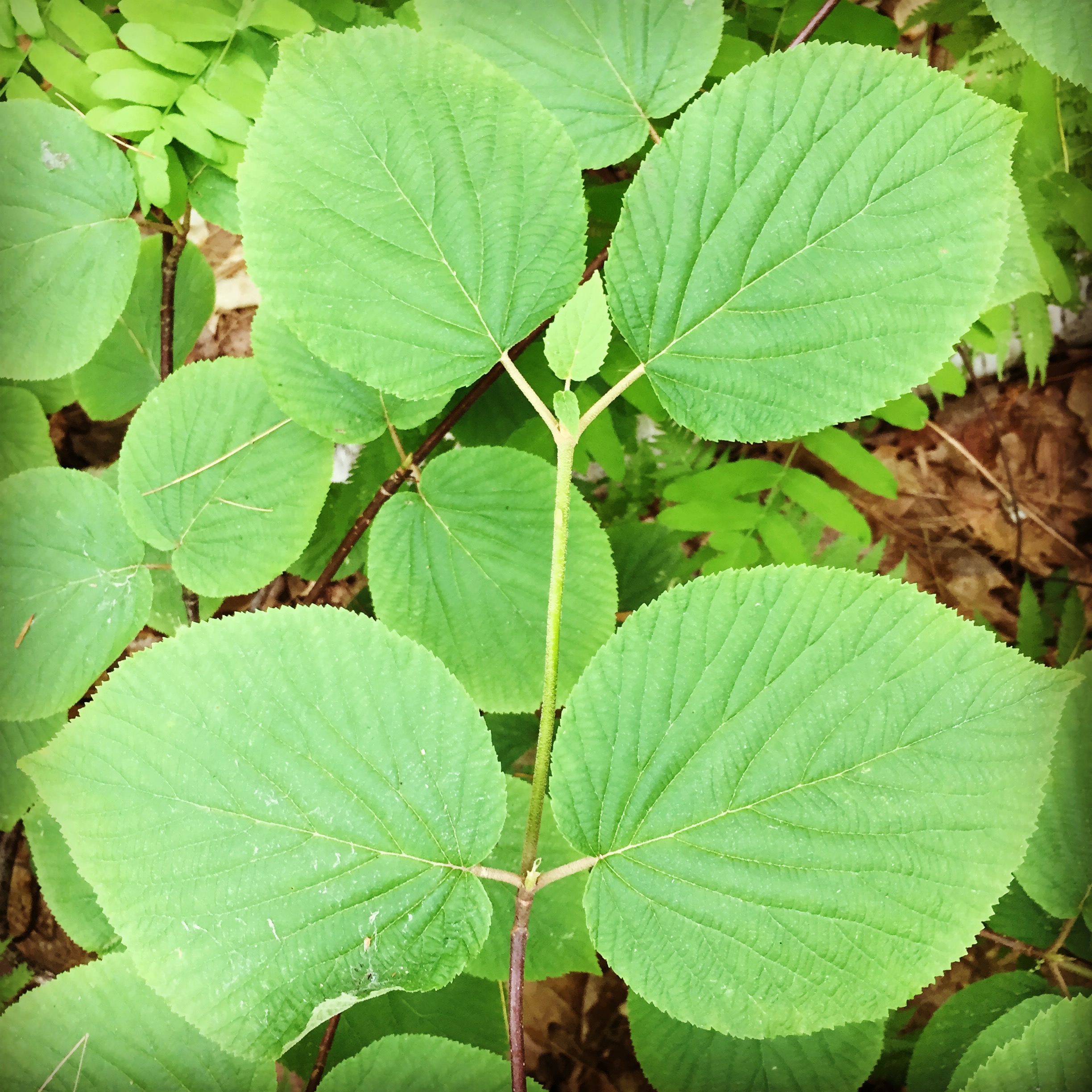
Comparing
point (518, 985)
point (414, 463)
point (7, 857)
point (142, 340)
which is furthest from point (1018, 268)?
point (7, 857)

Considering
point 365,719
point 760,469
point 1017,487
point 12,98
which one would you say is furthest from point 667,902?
point 1017,487

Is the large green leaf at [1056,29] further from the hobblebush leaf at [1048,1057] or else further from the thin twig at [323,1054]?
the thin twig at [323,1054]

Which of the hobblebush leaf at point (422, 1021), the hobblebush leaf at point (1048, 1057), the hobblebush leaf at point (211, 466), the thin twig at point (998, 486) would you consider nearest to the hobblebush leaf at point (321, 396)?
the hobblebush leaf at point (211, 466)

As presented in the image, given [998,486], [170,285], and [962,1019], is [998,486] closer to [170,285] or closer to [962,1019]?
[962,1019]

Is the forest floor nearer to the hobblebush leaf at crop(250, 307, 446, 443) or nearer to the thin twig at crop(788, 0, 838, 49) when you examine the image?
the hobblebush leaf at crop(250, 307, 446, 443)

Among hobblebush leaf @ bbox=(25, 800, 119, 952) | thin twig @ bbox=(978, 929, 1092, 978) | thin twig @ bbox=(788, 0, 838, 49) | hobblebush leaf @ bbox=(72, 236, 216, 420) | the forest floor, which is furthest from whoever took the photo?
the forest floor

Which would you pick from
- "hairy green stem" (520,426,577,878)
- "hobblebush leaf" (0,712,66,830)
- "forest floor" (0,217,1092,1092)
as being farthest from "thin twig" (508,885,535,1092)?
"forest floor" (0,217,1092,1092)

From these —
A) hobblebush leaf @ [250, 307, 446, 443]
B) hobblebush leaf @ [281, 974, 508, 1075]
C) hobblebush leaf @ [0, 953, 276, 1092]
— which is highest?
hobblebush leaf @ [250, 307, 446, 443]
